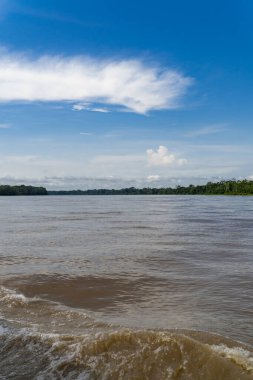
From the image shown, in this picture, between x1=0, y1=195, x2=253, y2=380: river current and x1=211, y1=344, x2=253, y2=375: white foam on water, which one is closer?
x1=211, y1=344, x2=253, y2=375: white foam on water

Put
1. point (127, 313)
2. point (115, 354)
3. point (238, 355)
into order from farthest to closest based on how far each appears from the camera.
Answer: point (127, 313)
point (115, 354)
point (238, 355)

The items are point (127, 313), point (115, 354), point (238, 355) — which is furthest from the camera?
point (127, 313)

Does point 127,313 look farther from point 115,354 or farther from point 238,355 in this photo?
point 238,355

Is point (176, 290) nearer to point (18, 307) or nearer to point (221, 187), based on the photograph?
point (18, 307)

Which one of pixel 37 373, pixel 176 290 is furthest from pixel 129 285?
pixel 37 373

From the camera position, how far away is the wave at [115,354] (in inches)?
213

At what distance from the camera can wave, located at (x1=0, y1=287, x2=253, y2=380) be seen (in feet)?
17.8

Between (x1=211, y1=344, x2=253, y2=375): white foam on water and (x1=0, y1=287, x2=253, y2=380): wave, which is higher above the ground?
(x1=211, y1=344, x2=253, y2=375): white foam on water

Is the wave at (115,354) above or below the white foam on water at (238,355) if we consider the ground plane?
below

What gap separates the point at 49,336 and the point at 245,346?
3259 mm

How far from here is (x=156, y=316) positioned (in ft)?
26.0

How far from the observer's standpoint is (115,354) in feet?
19.5

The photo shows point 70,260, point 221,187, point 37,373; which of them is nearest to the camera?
point 37,373

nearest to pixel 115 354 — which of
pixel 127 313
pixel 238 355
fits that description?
pixel 238 355
